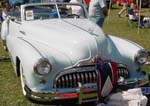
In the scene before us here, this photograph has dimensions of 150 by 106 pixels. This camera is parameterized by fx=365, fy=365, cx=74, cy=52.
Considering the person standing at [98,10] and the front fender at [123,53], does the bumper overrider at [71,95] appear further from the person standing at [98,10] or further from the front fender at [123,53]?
the person standing at [98,10]

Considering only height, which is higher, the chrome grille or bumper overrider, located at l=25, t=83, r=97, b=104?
the chrome grille

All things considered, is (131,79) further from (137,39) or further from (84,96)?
(137,39)

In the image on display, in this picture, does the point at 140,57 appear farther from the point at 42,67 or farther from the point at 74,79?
the point at 42,67

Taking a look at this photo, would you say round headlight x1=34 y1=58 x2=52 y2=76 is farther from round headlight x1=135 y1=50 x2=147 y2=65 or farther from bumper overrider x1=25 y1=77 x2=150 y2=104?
round headlight x1=135 y1=50 x2=147 y2=65

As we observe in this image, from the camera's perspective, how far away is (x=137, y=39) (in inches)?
478

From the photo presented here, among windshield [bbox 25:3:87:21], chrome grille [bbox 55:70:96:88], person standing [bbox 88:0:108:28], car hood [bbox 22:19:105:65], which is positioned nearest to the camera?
chrome grille [bbox 55:70:96:88]

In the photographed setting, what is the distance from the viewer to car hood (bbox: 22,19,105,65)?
5.38 m

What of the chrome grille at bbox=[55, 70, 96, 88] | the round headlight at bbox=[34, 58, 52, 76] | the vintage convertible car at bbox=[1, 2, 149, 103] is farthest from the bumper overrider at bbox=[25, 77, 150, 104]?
the round headlight at bbox=[34, 58, 52, 76]

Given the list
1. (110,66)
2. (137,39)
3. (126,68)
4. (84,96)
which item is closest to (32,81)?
(84,96)

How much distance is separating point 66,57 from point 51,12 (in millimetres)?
2051

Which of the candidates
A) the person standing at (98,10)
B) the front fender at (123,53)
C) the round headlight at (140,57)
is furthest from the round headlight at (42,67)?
the person standing at (98,10)

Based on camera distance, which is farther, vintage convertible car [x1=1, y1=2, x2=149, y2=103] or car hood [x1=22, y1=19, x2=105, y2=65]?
car hood [x1=22, y1=19, x2=105, y2=65]

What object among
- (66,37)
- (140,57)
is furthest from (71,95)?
(140,57)

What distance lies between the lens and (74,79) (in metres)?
5.12
